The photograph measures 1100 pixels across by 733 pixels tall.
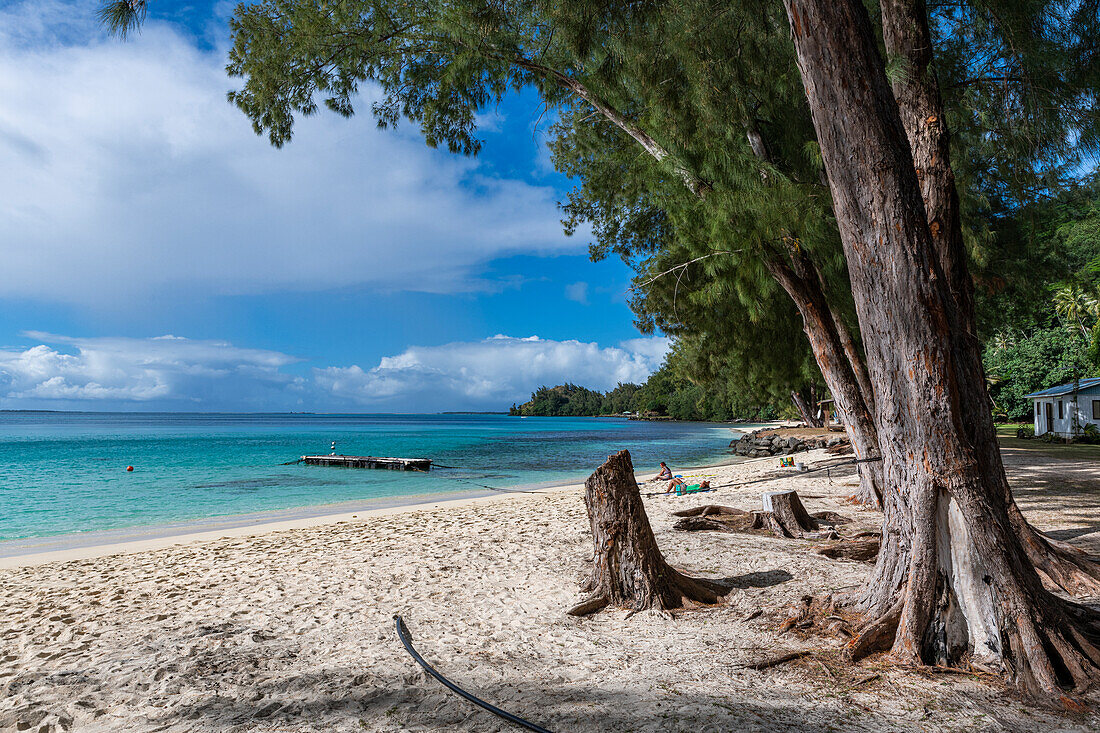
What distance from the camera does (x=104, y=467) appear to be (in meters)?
27.2

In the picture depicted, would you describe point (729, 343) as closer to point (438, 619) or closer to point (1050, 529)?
point (1050, 529)

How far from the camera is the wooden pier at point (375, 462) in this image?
26453 millimetres

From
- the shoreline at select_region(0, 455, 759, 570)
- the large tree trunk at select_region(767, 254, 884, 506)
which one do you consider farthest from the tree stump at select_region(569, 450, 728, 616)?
the shoreline at select_region(0, 455, 759, 570)

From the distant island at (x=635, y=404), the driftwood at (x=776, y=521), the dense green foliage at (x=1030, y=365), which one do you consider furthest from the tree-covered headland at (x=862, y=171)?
the distant island at (x=635, y=404)

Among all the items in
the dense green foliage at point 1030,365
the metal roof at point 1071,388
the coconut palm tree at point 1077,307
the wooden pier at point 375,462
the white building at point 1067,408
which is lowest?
the wooden pier at point 375,462

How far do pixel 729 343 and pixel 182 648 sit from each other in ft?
41.7

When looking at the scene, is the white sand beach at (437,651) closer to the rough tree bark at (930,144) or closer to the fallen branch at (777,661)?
the fallen branch at (777,661)

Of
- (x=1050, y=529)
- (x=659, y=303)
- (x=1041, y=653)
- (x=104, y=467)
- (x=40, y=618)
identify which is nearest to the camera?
(x=1041, y=653)

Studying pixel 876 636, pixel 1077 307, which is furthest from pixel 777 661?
pixel 1077 307

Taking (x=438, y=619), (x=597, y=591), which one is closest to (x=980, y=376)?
(x=597, y=591)

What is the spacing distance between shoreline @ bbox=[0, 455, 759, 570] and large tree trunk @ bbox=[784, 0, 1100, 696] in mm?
9885

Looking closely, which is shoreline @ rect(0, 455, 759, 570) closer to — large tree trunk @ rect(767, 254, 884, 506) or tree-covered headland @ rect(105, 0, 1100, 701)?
tree-covered headland @ rect(105, 0, 1100, 701)

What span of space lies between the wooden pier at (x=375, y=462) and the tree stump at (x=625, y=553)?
22088mm

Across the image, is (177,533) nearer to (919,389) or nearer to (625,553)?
(625,553)
